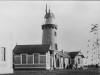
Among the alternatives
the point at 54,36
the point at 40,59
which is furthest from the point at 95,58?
the point at 54,36

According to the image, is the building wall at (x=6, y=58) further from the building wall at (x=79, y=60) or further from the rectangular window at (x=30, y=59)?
the building wall at (x=79, y=60)

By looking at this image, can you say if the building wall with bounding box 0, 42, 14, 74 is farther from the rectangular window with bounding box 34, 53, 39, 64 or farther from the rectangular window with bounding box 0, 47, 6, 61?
the rectangular window with bounding box 34, 53, 39, 64

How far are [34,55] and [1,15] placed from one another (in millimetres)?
21793

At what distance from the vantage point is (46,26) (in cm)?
5288

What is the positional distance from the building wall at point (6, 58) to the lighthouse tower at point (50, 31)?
28.1m

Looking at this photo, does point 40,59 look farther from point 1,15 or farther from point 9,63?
point 1,15

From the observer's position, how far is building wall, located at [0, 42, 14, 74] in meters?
23.5

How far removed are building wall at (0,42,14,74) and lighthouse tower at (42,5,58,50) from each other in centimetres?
2812

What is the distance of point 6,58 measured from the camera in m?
24.2

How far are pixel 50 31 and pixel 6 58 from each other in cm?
2912

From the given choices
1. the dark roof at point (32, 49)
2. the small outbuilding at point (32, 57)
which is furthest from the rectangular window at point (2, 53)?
Result: the dark roof at point (32, 49)

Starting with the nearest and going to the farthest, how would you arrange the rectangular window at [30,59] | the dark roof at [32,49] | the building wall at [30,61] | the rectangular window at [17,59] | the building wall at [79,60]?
1. the building wall at [30,61]
2. the rectangular window at [30,59]
3. the dark roof at [32,49]
4. the rectangular window at [17,59]
5. the building wall at [79,60]

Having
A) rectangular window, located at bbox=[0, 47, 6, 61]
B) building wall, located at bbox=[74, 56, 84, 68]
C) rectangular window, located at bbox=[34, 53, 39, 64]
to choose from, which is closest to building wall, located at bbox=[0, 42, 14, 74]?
rectangular window, located at bbox=[0, 47, 6, 61]

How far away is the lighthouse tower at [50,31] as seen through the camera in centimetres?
5261
